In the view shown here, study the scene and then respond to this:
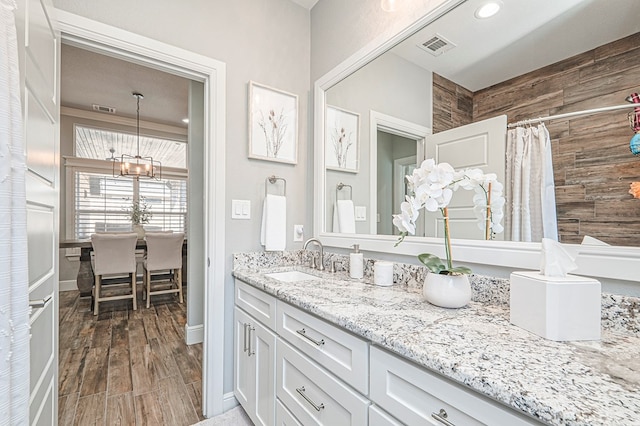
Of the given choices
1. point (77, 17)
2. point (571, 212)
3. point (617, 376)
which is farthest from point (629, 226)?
point (77, 17)

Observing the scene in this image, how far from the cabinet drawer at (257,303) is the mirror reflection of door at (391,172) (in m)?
0.71

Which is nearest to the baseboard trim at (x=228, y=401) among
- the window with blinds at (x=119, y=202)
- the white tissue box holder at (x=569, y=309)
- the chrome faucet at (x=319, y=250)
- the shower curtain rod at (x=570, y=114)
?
the chrome faucet at (x=319, y=250)

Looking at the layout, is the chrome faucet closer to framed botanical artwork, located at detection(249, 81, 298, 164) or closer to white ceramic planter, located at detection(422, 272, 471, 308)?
framed botanical artwork, located at detection(249, 81, 298, 164)

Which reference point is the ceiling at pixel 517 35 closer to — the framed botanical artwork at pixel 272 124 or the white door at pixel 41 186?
the framed botanical artwork at pixel 272 124

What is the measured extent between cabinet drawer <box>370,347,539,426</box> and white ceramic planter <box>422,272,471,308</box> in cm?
35

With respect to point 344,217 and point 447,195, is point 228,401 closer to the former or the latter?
point 344,217

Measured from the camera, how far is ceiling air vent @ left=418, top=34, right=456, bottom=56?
4.46ft

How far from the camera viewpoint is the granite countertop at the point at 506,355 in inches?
19.9

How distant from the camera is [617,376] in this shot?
0.59m

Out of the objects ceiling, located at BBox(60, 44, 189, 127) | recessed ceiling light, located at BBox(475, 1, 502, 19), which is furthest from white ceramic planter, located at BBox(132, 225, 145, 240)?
recessed ceiling light, located at BBox(475, 1, 502, 19)

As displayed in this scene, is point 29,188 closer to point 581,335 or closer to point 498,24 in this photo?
point 581,335

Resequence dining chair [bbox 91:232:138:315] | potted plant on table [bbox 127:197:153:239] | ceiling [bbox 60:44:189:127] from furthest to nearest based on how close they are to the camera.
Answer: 1. potted plant on table [bbox 127:197:153:239]
2. dining chair [bbox 91:232:138:315]
3. ceiling [bbox 60:44:189:127]

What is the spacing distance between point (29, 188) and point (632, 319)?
1.82m

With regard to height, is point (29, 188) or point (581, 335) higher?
point (29, 188)
